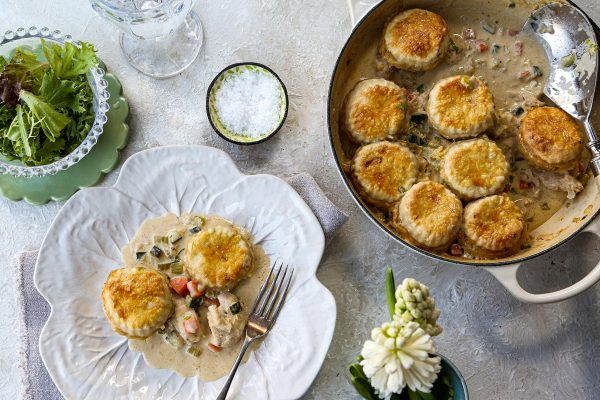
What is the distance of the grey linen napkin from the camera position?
3.05 meters

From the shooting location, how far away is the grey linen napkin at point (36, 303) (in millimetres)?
3055

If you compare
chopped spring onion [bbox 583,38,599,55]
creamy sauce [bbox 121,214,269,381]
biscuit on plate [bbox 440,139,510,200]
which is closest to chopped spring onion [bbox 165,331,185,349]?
creamy sauce [bbox 121,214,269,381]

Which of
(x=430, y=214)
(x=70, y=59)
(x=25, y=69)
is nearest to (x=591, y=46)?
(x=430, y=214)

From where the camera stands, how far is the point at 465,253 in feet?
10.1

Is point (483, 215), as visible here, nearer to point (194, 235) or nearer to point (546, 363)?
point (546, 363)

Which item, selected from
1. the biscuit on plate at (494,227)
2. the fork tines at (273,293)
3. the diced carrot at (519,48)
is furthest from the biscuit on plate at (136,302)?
the diced carrot at (519,48)

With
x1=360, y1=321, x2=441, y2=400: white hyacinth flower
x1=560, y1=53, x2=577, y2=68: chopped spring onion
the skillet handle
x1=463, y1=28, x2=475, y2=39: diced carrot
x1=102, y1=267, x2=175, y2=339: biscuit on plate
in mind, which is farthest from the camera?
x1=463, y1=28, x2=475, y2=39: diced carrot

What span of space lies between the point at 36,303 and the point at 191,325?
0.81 metres

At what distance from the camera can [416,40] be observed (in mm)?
3086

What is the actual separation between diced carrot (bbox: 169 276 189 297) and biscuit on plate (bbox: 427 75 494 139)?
55.4 inches

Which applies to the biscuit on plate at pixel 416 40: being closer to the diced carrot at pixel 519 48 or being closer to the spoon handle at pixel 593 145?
the diced carrot at pixel 519 48

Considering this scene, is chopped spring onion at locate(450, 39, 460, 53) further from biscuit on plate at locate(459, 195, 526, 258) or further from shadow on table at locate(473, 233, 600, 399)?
shadow on table at locate(473, 233, 600, 399)

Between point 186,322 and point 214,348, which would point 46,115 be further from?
point 214,348

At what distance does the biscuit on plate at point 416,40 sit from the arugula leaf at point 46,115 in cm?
159
